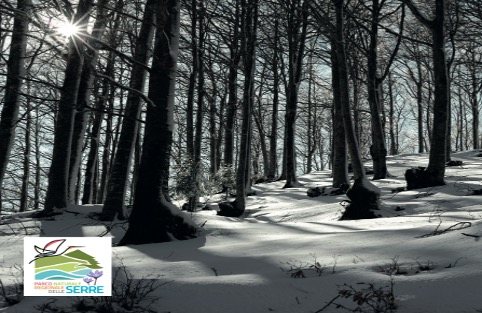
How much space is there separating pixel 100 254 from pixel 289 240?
2.01m

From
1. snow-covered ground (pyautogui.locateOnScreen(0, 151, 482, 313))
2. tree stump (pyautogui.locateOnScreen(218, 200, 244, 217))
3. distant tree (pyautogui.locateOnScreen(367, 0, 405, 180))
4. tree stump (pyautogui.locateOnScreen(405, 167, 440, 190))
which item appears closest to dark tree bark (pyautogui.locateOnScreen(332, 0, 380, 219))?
snow-covered ground (pyautogui.locateOnScreen(0, 151, 482, 313))

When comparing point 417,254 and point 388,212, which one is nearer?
point 417,254

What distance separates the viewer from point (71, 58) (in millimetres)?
8891

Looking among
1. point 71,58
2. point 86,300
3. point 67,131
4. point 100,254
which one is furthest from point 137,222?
point 71,58

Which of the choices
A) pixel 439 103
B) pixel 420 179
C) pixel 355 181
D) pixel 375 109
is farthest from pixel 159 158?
pixel 375 109

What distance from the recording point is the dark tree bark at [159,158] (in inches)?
209

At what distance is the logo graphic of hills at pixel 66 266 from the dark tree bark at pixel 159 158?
1.79 metres

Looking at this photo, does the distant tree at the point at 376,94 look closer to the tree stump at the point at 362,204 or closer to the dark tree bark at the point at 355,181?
the dark tree bark at the point at 355,181

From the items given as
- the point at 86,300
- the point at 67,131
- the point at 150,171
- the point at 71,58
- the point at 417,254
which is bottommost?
the point at 86,300

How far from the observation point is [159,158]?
5.52 meters

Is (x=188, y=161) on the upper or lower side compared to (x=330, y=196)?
upper

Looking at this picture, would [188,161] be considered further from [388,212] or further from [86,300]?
[86,300]

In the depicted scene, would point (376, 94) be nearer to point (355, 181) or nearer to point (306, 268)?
point (355, 181)

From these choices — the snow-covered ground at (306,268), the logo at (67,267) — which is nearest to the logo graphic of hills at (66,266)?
the logo at (67,267)
